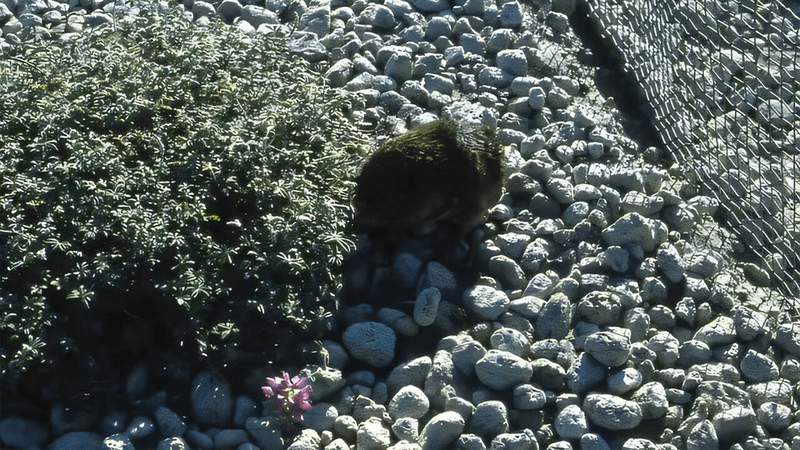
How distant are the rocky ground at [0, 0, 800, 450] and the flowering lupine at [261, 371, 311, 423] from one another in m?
0.09

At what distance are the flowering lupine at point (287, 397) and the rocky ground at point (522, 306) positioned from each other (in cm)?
9

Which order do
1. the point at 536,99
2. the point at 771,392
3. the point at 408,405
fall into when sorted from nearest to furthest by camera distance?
the point at 408,405
the point at 771,392
the point at 536,99

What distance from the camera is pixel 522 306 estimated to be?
177 inches

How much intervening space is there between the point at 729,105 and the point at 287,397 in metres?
3.33

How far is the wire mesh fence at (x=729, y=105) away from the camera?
5.01 metres

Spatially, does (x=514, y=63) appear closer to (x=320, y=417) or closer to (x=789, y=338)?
(x=789, y=338)

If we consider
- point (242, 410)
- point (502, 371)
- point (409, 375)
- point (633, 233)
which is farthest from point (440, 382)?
point (633, 233)

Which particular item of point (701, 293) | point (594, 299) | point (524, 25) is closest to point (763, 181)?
point (701, 293)

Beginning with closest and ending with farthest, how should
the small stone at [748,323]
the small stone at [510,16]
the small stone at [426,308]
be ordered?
the small stone at [426,308], the small stone at [748,323], the small stone at [510,16]

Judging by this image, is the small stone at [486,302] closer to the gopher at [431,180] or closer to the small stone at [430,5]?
the gopher at [431,180]

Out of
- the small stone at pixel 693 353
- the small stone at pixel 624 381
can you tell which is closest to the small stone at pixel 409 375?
the small stone at pixel 624 381

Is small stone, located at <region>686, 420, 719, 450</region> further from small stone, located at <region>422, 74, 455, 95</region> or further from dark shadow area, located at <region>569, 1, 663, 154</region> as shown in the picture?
small stone, located at <region>422, 74, 455, 95</region>

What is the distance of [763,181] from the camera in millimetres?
5246

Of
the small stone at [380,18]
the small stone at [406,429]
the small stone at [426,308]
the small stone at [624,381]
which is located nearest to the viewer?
the small stone at [406,429]
